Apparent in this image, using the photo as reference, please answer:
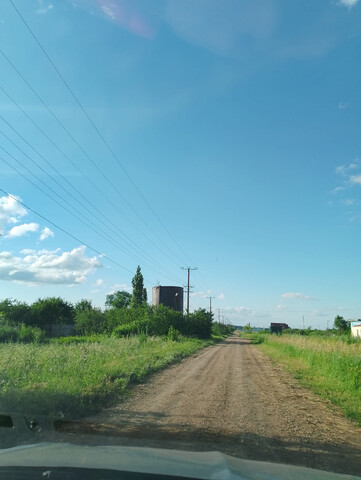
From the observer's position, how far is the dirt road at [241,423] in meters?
6.22

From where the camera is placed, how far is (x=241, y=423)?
8.08 meters

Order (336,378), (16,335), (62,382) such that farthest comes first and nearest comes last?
(16,335)
(336,378)
(62,382)

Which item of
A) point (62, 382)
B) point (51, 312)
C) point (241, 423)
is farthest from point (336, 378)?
point (51, 312)

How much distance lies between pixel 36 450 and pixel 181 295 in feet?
220

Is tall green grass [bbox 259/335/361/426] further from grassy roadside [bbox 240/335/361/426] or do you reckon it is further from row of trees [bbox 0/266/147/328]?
row of trees [bbox 0/266/147/328]

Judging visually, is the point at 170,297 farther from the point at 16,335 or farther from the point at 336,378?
the point at 336,378

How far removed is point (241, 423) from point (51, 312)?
6278 centimetres

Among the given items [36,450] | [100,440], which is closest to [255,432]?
[100,440]

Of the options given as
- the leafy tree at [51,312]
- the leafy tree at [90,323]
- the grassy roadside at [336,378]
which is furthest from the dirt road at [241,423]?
the leafy tree at [51,312]

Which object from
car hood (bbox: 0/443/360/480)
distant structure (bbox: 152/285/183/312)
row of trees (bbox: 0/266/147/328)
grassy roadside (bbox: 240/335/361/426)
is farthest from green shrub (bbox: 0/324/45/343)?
car hood (bbox: 0/443/360/480)

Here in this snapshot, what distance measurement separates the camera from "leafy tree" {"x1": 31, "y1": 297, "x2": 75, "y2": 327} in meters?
63.2

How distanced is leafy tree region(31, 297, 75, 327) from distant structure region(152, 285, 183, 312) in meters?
15.9

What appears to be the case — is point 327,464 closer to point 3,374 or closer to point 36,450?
point 36,450

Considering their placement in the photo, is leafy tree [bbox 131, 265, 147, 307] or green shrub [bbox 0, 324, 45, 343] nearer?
green shrub [bbox 0, 324, 45, 343]
